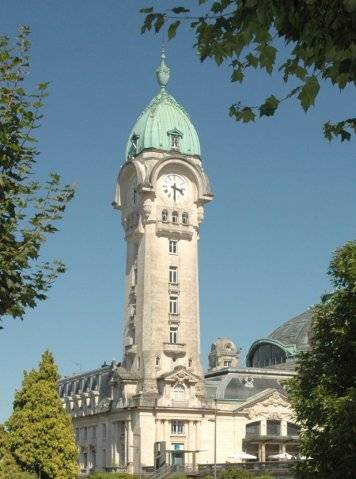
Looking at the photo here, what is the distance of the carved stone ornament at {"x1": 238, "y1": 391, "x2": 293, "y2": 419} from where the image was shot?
350ft

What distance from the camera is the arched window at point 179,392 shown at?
10381 cm

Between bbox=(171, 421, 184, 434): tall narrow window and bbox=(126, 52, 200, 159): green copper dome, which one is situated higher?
bbox=(126, 52, 200, 159): green copper dome

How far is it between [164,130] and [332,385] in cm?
7036

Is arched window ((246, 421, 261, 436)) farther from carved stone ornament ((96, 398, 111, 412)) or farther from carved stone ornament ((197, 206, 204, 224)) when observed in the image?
carved stone ornament ((197, 206, 204, 224))

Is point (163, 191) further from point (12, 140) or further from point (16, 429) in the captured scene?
point (12, 140)

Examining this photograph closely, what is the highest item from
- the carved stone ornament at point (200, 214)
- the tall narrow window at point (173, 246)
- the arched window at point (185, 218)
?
the carved stone ornament at point (200, 214)

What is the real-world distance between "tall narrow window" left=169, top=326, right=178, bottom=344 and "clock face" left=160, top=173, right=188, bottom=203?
15.4 metres

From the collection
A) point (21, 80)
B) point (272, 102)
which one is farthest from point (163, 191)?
point (272, 102)

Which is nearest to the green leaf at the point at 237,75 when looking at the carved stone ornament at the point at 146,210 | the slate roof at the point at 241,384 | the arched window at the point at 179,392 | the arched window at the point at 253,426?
the arched window at the point at 179,392

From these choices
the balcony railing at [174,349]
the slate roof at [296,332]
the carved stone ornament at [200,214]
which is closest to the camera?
the balcony railing at [174,349]

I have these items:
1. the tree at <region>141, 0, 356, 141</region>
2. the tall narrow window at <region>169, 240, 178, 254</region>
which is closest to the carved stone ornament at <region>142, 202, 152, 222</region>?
the tall narrow window at <region>169, 240, 178, 254</region>

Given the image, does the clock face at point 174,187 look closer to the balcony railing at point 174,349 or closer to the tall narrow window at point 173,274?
the tall narrow window at point 173,274

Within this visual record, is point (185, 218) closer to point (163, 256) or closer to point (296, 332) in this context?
point (163, 256)

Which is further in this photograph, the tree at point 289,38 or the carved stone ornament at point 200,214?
the carved stone ornament at point 200,214
